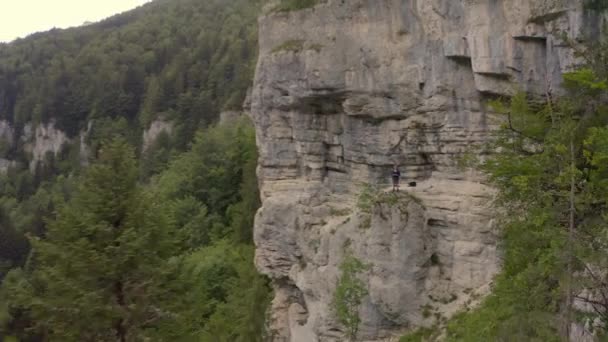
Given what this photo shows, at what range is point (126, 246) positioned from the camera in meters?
11.4

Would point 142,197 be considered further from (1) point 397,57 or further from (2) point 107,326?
(1) point 397,57

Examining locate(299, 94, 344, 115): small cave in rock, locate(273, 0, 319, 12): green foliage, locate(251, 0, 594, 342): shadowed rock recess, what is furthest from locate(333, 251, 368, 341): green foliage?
locate(273, 0, 319, 12): green foliage

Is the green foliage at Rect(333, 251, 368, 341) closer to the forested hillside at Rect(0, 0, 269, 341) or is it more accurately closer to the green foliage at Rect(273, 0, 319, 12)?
the forested hillside at Rect(0, 0, 269, 341)

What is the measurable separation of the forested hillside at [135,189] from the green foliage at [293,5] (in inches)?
285

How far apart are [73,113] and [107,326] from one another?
83.9 metres

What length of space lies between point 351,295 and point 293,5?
9477 mm

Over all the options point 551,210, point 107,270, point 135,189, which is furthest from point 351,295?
point 551,210

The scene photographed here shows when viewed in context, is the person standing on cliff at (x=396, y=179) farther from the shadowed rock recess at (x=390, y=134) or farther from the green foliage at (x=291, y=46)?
the green foliage at (x=291, y=46)

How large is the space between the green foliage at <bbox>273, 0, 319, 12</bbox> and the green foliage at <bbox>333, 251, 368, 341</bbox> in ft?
26.9

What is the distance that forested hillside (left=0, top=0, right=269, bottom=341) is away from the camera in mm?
11422

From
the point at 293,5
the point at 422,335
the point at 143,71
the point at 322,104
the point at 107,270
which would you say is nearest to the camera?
the point at 107,270

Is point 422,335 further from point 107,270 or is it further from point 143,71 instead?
point 143,71

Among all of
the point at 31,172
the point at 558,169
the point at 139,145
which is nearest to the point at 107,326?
the point at 558,169

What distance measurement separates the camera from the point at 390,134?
17719mm
